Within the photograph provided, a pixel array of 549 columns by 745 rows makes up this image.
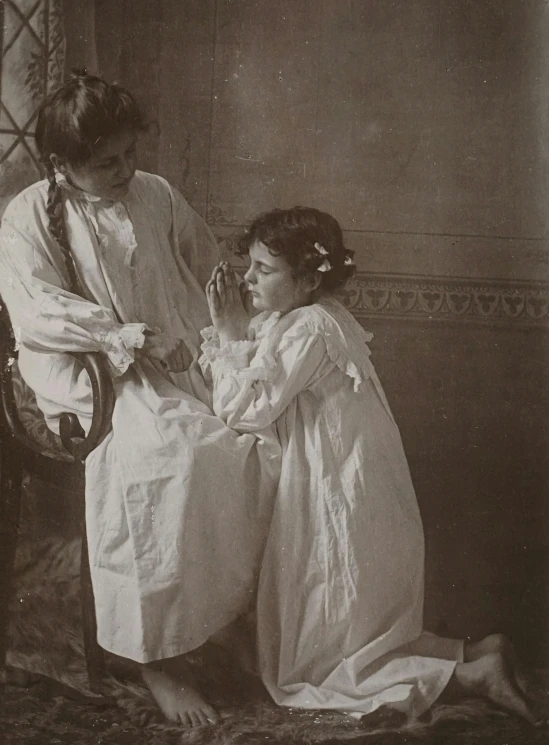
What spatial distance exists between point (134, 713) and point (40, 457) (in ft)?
1.99

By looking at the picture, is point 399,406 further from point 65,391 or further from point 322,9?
point 322,9

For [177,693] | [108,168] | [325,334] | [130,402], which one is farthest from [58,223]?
[177,693]

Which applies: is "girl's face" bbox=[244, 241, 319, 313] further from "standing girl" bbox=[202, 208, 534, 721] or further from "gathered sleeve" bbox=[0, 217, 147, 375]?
"gathered sleeve" bbox=[0, 217, 147, 375]

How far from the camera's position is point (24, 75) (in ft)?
6.80

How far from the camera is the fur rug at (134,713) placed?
1896 mm

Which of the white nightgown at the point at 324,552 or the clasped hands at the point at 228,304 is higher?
the clasped hands at the point at 228,304

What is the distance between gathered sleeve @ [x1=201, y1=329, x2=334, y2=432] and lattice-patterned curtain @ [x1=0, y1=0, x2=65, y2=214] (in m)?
0.61

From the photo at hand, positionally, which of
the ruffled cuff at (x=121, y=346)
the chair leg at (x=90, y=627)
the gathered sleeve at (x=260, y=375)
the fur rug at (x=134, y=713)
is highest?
the ruffled cuff at (x=121, y=346)

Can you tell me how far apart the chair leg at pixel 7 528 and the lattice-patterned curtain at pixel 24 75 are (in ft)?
2.00

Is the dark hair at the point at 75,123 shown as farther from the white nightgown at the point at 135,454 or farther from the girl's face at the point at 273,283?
the girl's face at the point at 273,283

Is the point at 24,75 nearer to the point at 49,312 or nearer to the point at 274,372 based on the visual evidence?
the point at 49,312

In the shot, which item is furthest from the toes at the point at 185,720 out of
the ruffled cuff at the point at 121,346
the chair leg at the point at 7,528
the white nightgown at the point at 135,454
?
the ruffled cuff at the point at 121,346

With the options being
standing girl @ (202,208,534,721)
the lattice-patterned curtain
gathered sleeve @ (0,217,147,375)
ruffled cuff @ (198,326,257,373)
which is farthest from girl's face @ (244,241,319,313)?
the lattice-patterned curtain

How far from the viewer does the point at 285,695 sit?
6.36ft
